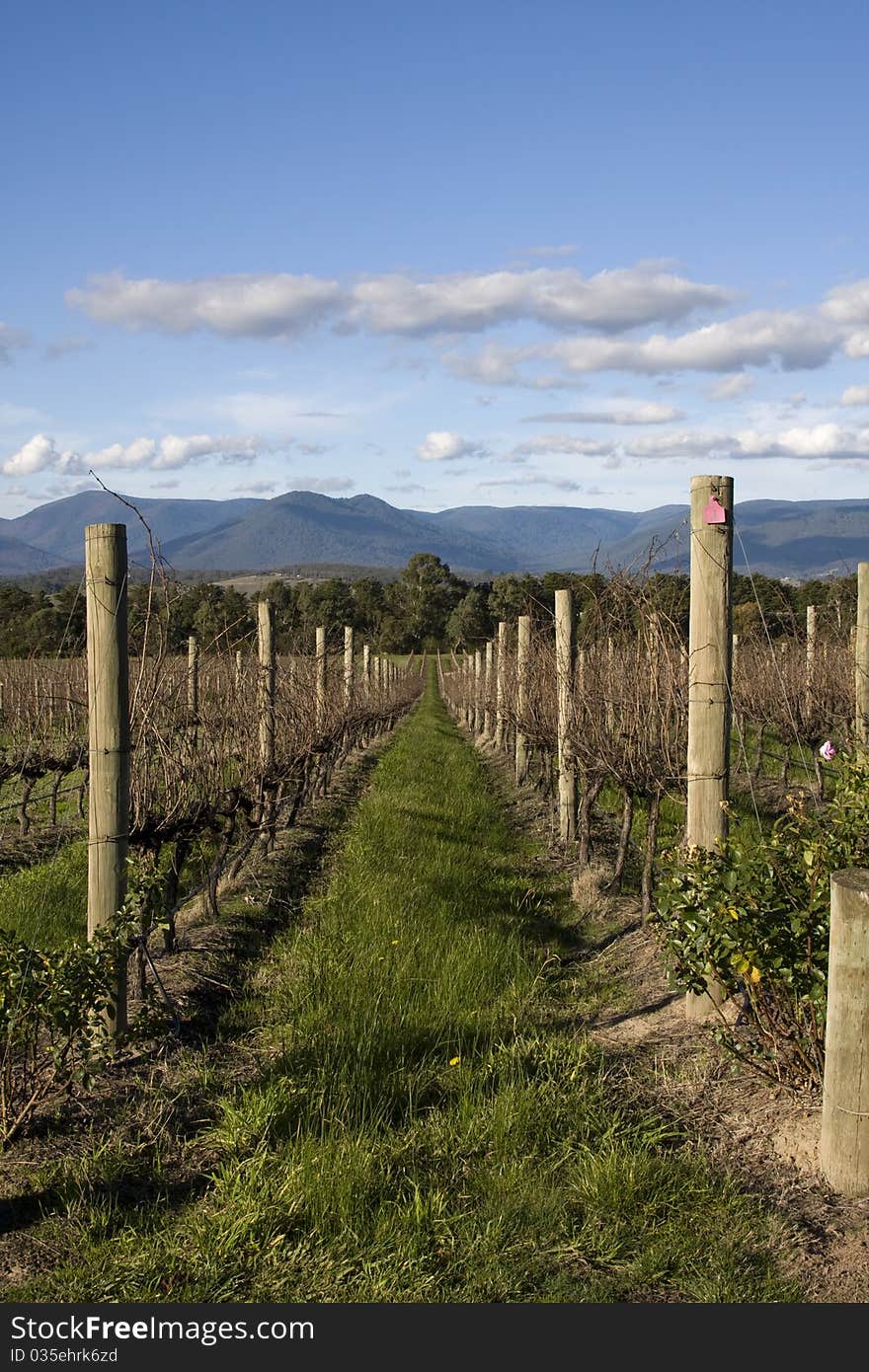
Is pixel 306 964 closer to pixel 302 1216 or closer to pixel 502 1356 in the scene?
pixel 302 1216

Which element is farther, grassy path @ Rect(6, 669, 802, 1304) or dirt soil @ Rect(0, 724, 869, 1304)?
dirt soil @ Rect(0, 724, 869, 1304)

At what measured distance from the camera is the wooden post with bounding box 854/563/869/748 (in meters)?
8.98

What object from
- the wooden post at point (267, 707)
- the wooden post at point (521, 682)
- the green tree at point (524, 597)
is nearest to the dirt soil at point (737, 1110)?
the wooden post at point (267, 707)

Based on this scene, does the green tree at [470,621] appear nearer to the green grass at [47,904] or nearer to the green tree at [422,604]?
the green tree at [422,604]

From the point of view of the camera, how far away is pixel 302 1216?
306 cm

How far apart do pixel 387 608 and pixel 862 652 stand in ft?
209

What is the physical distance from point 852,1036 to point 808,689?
8.72 m

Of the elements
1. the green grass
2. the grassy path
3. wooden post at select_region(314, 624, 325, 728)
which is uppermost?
wooden post at select_region(314, 624, 325, 728)

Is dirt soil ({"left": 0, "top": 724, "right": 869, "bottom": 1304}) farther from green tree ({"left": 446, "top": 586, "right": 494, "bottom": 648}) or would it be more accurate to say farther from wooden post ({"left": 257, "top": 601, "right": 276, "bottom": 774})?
green tree ({"left": 446, "top": 586, "right": 494, "bottom": 648})

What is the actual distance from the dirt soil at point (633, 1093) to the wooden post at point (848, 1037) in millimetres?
116

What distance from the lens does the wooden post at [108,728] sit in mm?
4219

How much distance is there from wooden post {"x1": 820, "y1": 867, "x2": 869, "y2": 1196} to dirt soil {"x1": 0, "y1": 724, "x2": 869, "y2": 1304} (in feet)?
0.38

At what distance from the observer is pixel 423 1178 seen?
333 cm

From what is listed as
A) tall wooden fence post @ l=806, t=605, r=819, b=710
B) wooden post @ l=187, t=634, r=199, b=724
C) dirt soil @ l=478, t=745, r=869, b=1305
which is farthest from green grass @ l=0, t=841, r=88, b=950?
tall wooden fence post @ l=806, t=605, r=819, b=710
